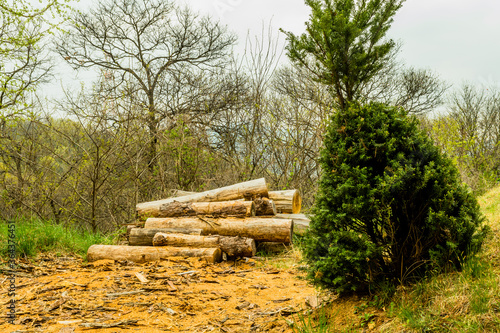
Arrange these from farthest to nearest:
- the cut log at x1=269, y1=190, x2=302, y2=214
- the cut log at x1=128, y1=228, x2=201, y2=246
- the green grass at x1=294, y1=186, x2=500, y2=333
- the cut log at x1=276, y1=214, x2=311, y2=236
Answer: the cut log at x1=269, y1=190, x2=302, y2=214 → the cut log at x1=276, y1=214, x2=311, y2=236 → the cut log at x1=128, y1=228, x2=201, y2=246 → the green grass at x1=294, y1=186, x2=500, y2=333

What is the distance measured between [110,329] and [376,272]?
263cm

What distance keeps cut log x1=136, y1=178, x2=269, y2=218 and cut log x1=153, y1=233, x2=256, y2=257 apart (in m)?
1.31

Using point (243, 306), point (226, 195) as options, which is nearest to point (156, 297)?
point (243, 306)

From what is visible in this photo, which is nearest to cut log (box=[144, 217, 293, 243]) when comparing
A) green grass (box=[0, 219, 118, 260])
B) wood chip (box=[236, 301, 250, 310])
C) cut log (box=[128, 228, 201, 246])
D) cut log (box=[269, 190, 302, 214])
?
cut log (box=[128, 228, 201, 246])

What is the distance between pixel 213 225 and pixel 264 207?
1.12m

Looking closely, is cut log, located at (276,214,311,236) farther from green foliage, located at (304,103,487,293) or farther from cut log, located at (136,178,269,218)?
green foliage, located at (304,103,487,293)

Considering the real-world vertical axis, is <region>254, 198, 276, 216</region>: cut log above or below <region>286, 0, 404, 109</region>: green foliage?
below

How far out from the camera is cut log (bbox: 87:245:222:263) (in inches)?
252

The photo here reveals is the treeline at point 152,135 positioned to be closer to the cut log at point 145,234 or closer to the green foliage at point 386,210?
the cut log at point 145,234

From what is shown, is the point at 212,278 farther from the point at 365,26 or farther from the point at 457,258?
the point at 365,26

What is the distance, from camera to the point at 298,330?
10.4 feet

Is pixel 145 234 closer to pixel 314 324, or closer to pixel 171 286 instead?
pixel 171 286

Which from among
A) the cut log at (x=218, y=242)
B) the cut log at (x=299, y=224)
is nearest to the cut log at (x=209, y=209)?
the cut log at (x=218, y=242)

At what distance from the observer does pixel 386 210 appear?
329cm
